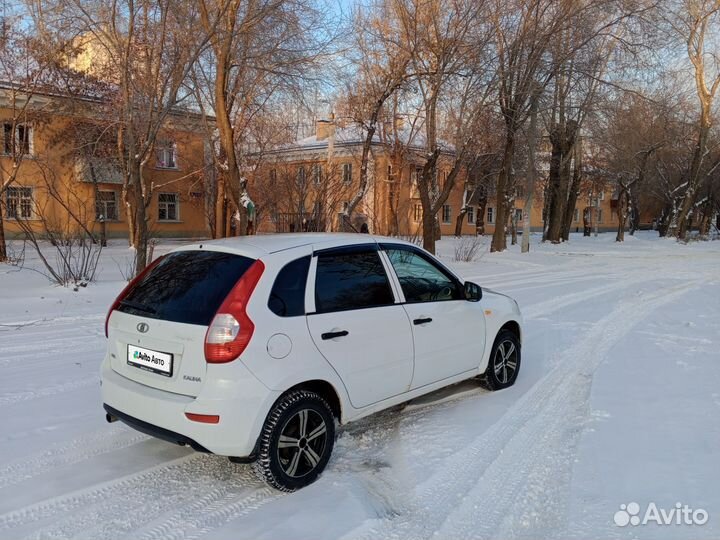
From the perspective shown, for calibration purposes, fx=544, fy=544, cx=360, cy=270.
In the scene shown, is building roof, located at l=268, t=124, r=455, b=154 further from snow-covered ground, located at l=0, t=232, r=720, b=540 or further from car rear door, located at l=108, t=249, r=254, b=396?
car rear door, located at l=108, t=249, r=254, b=396

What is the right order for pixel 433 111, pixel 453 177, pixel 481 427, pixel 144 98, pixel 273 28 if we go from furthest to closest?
pixel 453 177 → pixel 433 111 → pixel 273 28 → pixel 144 98 → pixel 481 427

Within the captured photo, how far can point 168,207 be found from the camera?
120ft

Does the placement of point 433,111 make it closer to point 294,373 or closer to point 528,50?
point 528,50

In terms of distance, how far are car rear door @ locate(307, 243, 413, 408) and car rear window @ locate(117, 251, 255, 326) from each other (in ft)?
1.94

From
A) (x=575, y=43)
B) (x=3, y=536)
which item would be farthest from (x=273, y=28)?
(x=3, y=536)

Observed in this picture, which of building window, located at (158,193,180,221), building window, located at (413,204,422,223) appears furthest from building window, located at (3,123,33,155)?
building window, located at (413,204,422,223)

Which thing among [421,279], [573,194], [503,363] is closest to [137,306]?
[421,279]

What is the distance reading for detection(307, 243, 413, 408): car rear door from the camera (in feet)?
12.4

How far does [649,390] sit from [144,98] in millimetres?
12511

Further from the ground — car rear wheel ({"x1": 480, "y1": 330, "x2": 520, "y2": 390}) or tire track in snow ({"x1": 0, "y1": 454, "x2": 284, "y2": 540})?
car rear wheel ({"x1": 480, "y1": 330, "x2": 520, "y2": 390})

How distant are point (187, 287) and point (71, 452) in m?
1.63

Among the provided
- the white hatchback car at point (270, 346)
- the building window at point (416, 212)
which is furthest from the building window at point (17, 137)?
the building window at point (416, 212)

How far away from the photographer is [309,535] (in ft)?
10.1

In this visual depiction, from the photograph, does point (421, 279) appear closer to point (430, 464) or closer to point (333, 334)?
point (333, 334)
